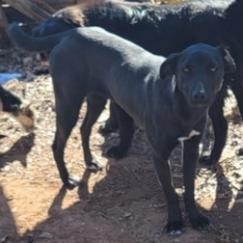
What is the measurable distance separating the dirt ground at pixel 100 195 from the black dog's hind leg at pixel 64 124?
0.39ft

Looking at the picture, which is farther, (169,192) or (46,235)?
(46,235)

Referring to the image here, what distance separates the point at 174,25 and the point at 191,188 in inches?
60.1

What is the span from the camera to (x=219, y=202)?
197 inches

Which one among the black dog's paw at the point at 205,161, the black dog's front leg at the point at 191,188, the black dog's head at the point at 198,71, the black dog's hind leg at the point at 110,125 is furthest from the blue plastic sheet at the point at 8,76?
the black dog's head at the point at 198,71

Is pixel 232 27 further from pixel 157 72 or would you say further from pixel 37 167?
pixel 37 167

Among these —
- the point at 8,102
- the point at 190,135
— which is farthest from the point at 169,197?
the point at 8,102

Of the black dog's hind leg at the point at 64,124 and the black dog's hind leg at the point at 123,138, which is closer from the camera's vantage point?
the black dog's hind leg at the point at 64,124

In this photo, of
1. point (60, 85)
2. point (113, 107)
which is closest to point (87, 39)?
point (60, 85)

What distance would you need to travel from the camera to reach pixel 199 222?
15.1ft

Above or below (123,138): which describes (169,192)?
above

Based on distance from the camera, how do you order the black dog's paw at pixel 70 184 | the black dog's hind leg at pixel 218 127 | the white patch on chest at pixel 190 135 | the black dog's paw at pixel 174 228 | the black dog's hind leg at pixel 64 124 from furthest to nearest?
the black dog's hind leg at pixel 218 127
the black dog's paw at pixel 70 184
the black dog's hind leg at pixel 64 124
the black dog's paw at pixel 174 228
the white patch on chest at pixel 190 135

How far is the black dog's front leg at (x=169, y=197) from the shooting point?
442 cm

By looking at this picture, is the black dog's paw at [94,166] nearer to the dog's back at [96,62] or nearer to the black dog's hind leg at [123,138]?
the black dog's hind leg at [123,138]

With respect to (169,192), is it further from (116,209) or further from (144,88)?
(144,88)
